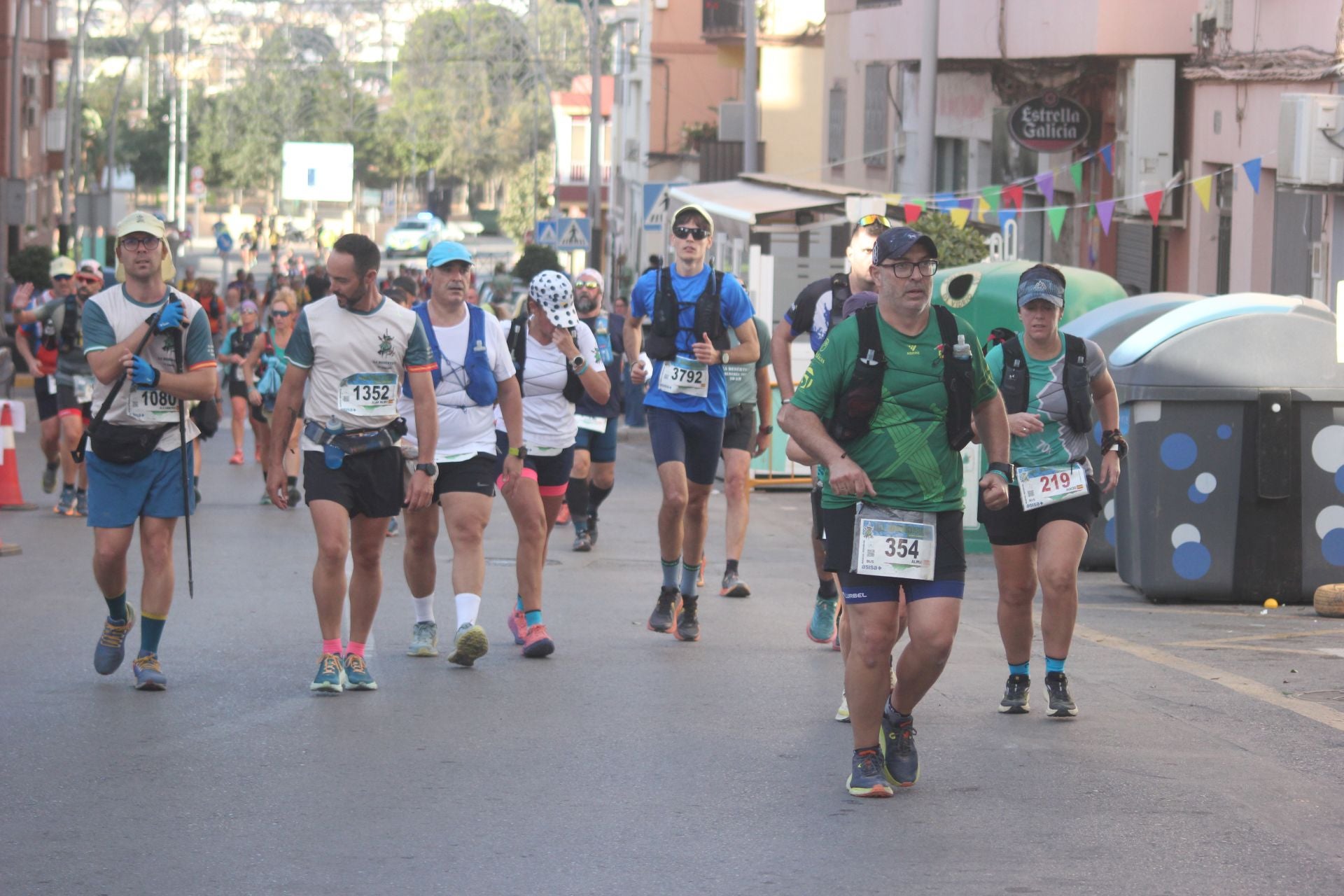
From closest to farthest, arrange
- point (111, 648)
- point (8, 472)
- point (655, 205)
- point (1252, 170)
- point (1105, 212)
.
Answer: point (111, 648)
point (8, 472)
point (1252, 170)
point (1105, 212)
point (655, 205)

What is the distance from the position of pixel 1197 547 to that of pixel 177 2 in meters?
37.0

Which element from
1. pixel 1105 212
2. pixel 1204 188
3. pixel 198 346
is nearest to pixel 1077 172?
pixel 1105 212

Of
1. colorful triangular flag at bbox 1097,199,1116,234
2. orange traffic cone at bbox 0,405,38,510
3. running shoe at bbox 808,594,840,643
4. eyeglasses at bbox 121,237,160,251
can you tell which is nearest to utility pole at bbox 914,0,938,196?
colorful triangular flag at bbox 1097,199,1116,234

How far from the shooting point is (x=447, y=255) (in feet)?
27.9

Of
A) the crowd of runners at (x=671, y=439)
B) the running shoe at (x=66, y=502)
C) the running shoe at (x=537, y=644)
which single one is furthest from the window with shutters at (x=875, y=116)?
the running shoe at (x=537, y=644)

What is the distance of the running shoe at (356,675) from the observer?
808 cm

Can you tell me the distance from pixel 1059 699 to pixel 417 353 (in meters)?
2.91

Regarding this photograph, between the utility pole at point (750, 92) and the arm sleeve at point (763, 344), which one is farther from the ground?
the utility pole at point (750, 92)

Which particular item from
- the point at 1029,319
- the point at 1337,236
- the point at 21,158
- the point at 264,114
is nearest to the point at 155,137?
the point at 264,114

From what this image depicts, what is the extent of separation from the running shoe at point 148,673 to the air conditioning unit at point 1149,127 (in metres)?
14.1

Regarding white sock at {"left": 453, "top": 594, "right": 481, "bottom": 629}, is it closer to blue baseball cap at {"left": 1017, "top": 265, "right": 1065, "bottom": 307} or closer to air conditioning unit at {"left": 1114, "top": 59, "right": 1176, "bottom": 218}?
blue baseball cap at {"left": 1017, "top": 265, "right": 1065, "bottom": 307}

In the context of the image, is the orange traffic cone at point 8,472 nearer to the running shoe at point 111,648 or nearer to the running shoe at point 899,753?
the running shoe at point 111,648

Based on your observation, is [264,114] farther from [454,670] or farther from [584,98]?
[454,670]

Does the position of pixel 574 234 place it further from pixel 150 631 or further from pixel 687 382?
pixel 150 631
